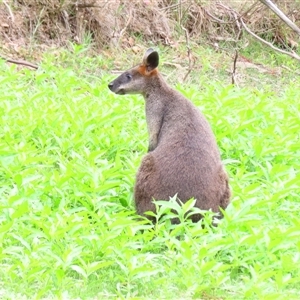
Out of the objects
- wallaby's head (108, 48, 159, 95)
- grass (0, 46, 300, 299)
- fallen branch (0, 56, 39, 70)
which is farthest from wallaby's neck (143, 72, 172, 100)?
fallen branch (0, 56, 39, 70)

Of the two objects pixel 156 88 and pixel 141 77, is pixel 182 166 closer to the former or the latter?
pixel 156 88

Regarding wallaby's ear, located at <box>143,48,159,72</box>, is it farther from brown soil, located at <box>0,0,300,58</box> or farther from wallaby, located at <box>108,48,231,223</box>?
brown soil, located at <box>0,0,300,58</box>

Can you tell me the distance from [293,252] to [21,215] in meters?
1.66

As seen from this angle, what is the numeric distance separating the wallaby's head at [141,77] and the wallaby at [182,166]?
0.64 m

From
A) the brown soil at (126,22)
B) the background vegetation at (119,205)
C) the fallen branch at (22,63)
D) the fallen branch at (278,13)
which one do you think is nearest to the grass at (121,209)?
the background vegetation at (119,205)

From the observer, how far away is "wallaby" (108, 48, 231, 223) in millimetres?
4984

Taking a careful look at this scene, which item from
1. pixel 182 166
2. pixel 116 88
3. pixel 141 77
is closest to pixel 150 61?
pixel 141 77

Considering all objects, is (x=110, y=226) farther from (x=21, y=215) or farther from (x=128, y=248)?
(x=21, y=215)

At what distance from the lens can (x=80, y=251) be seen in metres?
4.16

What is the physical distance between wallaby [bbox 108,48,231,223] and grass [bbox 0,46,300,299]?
0.17 metres

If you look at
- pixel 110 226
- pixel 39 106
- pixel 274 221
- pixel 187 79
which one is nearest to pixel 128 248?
pixel 110 226

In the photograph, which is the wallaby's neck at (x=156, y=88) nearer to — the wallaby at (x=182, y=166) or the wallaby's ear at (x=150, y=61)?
the wallaby's ear at (x=150, y=61)

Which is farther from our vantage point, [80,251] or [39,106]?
[39,106]

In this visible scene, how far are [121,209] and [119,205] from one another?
3cm
